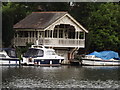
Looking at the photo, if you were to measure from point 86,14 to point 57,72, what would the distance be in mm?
23755

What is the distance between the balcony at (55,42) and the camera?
7138cm

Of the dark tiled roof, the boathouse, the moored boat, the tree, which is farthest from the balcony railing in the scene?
the tree

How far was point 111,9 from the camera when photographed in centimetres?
7975

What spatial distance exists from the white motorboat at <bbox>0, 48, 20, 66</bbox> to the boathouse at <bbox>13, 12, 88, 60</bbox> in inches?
257

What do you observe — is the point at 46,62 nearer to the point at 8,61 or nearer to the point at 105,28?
the point at 8,61

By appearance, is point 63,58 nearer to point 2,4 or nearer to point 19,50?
point 19,50

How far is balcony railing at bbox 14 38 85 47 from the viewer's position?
234 feet

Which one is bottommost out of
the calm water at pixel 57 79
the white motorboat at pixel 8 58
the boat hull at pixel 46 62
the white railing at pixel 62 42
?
the calm water at pixel 57 79

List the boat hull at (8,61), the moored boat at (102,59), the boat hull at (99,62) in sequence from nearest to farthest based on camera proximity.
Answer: the boat hull at (8,61)
the moored boat at (102,59)
the boat hull at (99,62)

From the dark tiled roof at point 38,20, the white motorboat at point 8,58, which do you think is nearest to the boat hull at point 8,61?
the white motorboat at point 8,58

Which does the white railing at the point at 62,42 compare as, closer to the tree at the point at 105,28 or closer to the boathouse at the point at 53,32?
the boathouse at the point at 53,32

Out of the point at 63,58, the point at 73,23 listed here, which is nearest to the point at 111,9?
the point at 73,23

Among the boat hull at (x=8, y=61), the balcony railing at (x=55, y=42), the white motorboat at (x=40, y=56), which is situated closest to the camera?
the boat hull at (x=8, y=61)

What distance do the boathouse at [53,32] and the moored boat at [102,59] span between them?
7.30 feet
